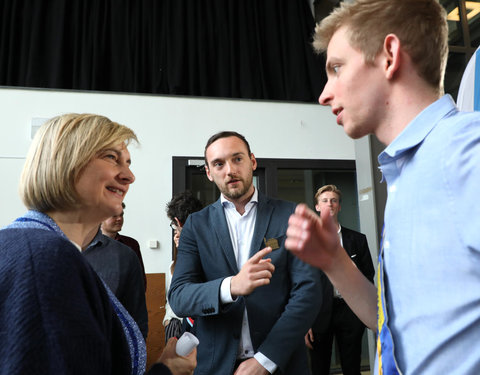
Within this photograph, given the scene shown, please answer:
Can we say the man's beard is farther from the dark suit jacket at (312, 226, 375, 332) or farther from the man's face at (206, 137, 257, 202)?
the dark suit jacket at (312, 226, 375, 332)

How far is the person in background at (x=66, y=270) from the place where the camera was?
630 millimetres

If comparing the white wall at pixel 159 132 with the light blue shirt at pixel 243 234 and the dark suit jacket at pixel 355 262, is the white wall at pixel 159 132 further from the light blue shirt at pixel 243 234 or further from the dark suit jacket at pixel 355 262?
the light blue shirt at pixel 243 234

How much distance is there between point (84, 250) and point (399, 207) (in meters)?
1.45

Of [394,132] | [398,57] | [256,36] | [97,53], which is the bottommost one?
[394,132]

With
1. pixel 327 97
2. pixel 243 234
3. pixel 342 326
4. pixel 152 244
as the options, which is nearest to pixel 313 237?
pixel 327 97

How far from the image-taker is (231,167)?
1638mm

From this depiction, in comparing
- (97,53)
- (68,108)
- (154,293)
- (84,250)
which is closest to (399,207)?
(84,250)

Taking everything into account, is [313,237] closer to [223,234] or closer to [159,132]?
[223,234]

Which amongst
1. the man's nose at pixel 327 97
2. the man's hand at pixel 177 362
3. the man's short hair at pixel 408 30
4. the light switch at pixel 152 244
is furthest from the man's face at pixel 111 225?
the man's short hair at pixel 408 30

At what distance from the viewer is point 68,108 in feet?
13.8

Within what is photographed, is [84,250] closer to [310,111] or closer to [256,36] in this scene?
[310,111]

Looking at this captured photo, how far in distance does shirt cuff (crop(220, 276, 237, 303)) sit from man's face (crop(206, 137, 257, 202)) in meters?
0.42

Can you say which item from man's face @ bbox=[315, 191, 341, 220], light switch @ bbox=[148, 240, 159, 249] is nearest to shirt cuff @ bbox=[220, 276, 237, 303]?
man's face @ bbox=[315, 191, 341, 220]

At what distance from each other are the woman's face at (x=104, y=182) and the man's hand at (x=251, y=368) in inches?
27.4
